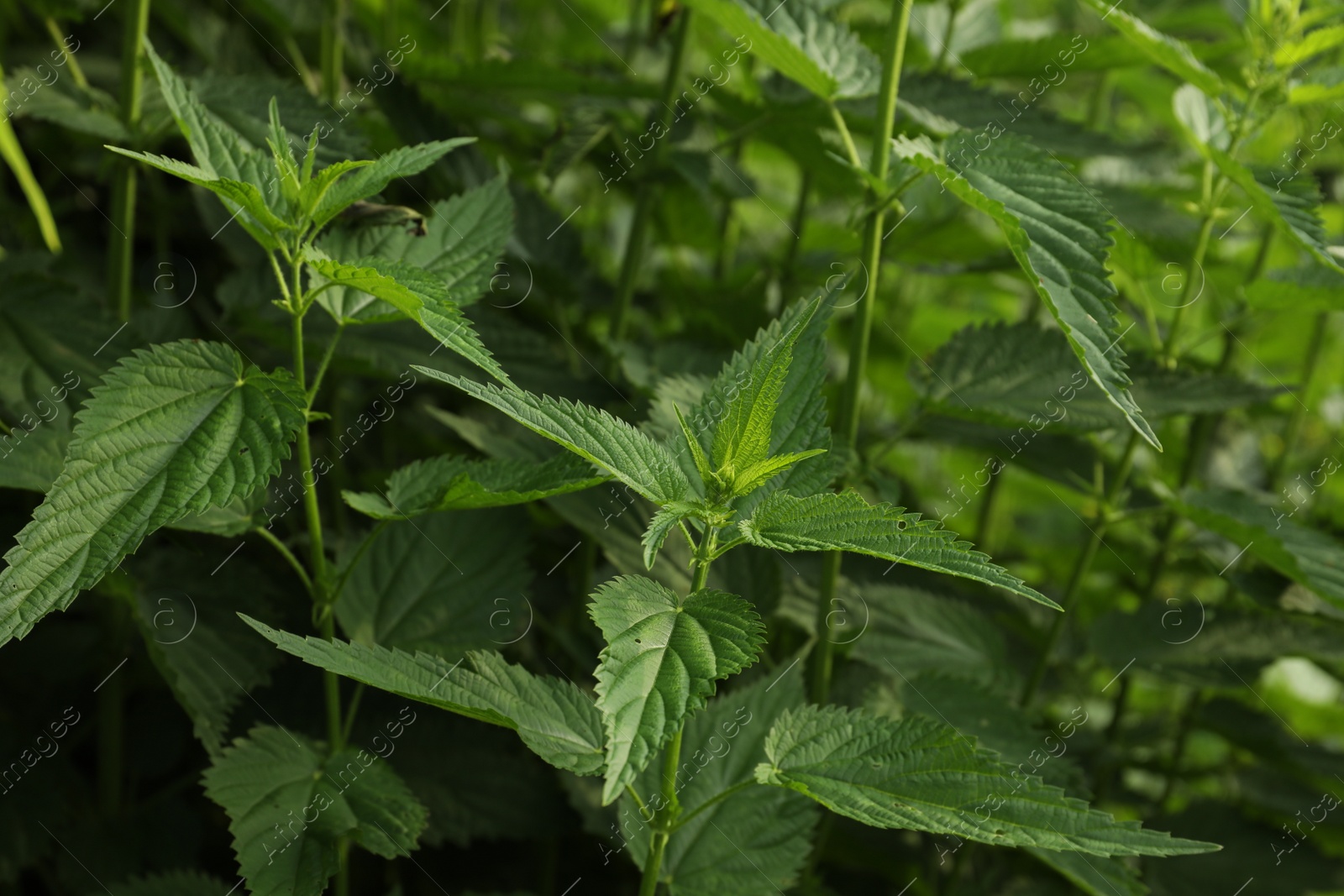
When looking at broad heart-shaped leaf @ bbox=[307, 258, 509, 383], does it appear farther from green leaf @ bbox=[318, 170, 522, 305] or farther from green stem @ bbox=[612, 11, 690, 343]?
green stem @ bbox=[612, 11, 690, 343]

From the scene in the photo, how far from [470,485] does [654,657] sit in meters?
0.31

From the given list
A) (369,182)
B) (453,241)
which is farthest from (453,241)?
(369,182)

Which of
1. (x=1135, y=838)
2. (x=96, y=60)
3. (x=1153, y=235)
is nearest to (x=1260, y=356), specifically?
(x=1153, y=235)

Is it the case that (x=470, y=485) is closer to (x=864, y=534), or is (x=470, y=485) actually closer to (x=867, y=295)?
(x=864, y=534)

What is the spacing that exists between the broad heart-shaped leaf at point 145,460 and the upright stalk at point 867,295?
0.73m

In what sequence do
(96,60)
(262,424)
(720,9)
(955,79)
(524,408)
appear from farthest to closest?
(96,60) < (955,79) < (720,9) < (262,424) < (524,408)

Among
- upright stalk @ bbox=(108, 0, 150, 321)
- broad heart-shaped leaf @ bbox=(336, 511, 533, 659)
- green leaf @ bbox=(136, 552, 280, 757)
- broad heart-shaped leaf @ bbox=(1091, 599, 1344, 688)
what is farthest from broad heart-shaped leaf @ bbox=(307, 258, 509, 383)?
broad heart-shaped leaf @ bbox=(1091, 599, 1344, 688)

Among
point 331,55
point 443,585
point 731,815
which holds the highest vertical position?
point 331,55

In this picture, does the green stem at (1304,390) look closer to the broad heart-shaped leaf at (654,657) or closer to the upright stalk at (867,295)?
the upright stalk at (867,295)

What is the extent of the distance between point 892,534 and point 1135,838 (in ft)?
1.16

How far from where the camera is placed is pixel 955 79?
5.36 ft

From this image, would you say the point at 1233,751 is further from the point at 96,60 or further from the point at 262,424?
the point at 96,60

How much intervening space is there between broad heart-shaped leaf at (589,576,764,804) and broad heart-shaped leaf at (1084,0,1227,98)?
2.83 feet

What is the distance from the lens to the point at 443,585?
1455 millimetres
